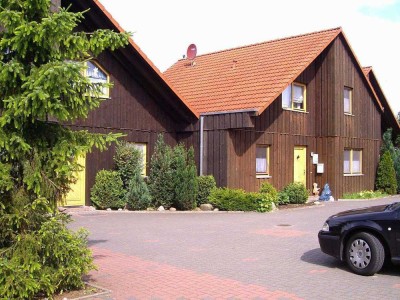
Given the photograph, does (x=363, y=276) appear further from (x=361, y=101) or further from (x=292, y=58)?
(x=361, y=101)

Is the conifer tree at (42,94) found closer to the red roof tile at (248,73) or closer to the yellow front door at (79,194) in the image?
the yellow front door at (79,194)

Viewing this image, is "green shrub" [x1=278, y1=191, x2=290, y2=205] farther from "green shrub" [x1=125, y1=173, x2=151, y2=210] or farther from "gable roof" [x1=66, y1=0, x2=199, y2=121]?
"green shrub" [x1=125, y1=173, x2=151, y2=210]

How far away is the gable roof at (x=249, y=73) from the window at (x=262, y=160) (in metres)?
2.30

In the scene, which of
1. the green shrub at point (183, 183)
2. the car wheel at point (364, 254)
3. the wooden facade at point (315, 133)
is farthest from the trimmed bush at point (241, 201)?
the car wheel at point (364, 254)

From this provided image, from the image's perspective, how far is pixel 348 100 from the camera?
78.6 ft

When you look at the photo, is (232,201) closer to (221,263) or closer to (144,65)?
(144,65)

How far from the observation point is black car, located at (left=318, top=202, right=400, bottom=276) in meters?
7.90

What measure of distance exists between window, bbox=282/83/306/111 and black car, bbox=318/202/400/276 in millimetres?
12813

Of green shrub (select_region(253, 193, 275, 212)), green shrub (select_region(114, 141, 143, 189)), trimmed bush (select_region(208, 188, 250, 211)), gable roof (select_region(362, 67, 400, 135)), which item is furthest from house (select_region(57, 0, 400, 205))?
gable roof (select_region(362, 67, 400, 135))

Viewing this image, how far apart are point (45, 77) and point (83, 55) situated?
1257mm

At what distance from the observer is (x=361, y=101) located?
24.7 m

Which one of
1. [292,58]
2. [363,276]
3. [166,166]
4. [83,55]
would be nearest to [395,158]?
[292,58]

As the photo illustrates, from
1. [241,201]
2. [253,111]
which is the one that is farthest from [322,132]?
[241,201]

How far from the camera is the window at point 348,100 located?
77.9 feet
